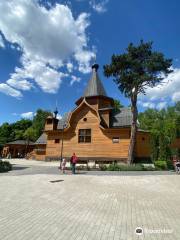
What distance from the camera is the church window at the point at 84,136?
2917cm

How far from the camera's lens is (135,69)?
23.9 metres

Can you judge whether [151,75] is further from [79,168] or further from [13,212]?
[13,212]

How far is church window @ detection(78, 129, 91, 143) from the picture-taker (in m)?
29.2

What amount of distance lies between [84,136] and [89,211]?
21.9m

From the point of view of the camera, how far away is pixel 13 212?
7359 millimetres

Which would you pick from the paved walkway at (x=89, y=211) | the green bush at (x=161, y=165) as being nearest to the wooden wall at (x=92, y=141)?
the green bush at (x=161, y=165)

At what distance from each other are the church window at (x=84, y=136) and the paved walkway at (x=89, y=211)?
1652cm

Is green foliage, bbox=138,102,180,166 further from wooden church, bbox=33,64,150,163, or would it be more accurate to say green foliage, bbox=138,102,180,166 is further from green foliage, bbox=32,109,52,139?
green foliage, bbox=32,109,52,139

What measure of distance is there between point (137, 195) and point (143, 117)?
49.1 meters

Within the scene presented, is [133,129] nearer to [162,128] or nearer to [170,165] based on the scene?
[170,165]

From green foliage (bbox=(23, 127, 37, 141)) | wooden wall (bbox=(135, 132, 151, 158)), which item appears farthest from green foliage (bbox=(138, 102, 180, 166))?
green foliage (bbox=(23, 127, 37, 141))

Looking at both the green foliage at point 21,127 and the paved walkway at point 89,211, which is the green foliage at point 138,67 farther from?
the green foliage at point 21,127

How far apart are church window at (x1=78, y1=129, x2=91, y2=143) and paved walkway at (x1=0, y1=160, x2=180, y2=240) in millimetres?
Answer: 16516

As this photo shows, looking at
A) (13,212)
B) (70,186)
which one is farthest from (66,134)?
(13,212)
